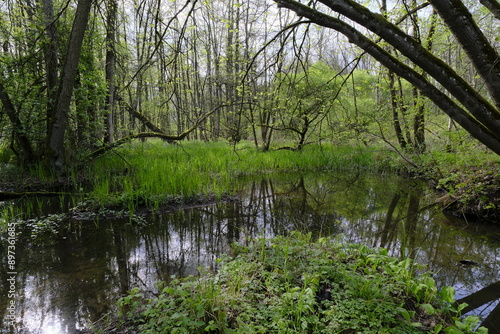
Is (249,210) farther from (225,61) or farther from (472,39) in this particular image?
(472,39)

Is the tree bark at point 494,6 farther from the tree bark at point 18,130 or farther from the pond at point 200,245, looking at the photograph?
the tree bark at point 18,130

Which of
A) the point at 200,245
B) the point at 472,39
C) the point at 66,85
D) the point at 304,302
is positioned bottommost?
the point at 200,245

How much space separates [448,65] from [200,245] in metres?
3.46

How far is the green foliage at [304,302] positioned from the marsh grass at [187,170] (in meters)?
1.27

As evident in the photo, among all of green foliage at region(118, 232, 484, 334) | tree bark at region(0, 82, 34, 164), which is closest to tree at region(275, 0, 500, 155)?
green foliage at region(118, 232, 484, 334)

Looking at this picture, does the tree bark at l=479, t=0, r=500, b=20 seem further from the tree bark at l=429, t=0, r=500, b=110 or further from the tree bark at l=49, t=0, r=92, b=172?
the tree bark at l=49, t=0, r=92, b=172

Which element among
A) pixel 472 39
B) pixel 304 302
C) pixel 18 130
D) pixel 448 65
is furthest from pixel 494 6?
pixel 18 130

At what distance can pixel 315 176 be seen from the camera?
28.7ft

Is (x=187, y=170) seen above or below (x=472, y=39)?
below

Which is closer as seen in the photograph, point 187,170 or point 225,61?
point 225,61

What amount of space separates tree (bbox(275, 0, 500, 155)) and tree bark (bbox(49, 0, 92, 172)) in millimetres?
5011

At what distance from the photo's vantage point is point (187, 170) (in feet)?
22.9

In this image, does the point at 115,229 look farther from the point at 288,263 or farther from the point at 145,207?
the point at 288,263

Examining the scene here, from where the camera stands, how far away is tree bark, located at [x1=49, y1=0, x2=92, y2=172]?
206 inches
